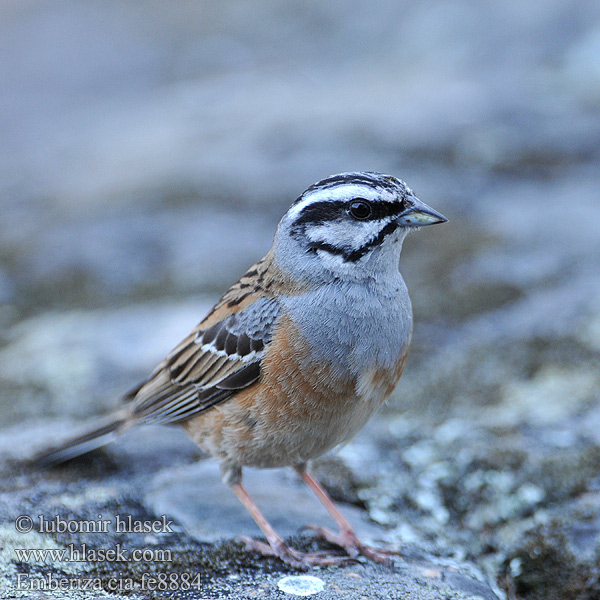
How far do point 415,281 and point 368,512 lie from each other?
2.18 meters

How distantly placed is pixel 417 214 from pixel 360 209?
11.4 inches

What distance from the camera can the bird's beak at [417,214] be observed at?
4.01 metres

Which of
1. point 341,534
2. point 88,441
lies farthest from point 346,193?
point 88,441

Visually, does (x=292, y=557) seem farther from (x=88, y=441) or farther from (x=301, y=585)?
(x=88, y=441)

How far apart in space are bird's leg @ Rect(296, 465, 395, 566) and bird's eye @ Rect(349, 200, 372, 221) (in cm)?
139

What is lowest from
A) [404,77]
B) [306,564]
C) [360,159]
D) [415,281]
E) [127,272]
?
[306,564]

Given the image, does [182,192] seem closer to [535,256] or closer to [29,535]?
[535,256]

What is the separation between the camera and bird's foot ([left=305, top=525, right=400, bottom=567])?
3844mm

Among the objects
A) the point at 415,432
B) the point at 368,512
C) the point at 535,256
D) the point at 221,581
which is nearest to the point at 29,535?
the point at 221,581

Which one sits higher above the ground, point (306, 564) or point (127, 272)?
point (127, 272)

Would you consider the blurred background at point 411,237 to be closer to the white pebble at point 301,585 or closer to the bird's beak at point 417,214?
the white pebble at point 301,585

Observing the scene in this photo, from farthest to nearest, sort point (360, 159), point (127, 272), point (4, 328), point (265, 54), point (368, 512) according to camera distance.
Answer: point (265, 54)
point (360, 159)
point (127, 272)
point (4, 328)
point (368, 512)

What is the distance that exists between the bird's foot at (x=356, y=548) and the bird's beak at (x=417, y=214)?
5.22 ft

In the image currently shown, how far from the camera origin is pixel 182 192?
739 centimetres
